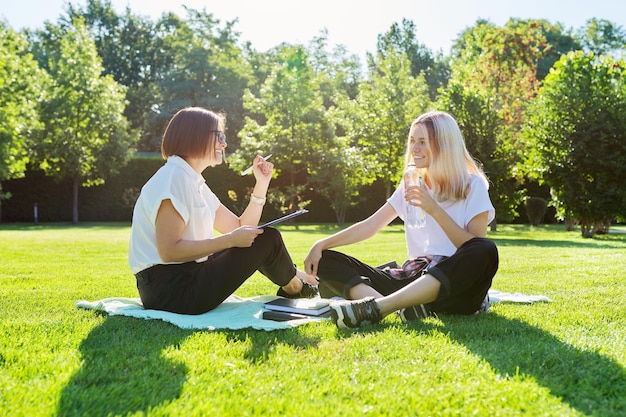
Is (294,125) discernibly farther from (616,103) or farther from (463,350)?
(463,350)

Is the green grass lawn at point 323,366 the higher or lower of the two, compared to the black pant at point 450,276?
lower

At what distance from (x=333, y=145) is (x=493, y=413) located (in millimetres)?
23160

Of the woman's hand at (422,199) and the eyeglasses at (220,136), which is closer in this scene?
the woman's hand at (422,199)

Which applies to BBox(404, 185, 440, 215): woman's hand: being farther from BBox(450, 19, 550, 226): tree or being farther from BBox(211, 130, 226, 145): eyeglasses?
BBox(450, 19, 550, 226): tree

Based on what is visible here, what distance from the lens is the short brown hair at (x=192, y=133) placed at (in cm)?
415

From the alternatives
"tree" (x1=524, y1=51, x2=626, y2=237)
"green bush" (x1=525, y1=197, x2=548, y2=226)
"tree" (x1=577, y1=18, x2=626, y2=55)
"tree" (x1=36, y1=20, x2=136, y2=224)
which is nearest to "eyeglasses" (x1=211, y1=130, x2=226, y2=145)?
"tree" (x1=524, y1=51, x2=626, y2=237)

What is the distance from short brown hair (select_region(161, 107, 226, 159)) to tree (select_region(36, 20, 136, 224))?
76.1ft

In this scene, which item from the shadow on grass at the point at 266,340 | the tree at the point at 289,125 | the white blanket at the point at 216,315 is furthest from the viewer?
the tree at the point at 289,125

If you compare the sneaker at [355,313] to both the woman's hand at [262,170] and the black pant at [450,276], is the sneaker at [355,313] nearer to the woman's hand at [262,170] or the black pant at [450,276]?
the black pant at [450,276]

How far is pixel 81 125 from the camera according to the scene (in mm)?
26906

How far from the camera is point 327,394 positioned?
2.47 metres

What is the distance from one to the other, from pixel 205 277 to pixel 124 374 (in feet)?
4.57

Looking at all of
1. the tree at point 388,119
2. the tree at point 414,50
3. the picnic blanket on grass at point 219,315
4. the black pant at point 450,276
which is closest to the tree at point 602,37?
the tree at point 414,50

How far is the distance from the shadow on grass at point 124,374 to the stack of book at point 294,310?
69 centimetres
